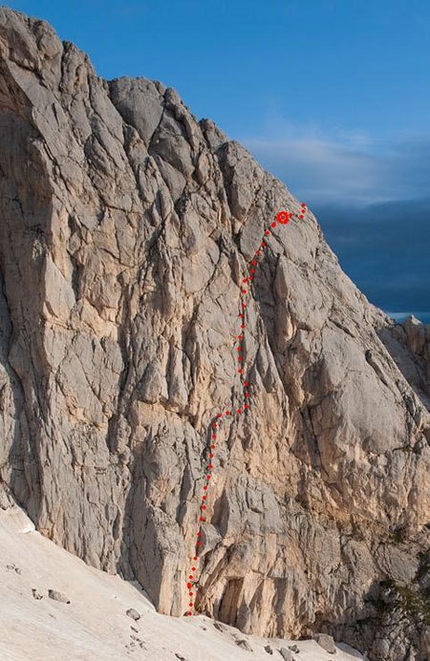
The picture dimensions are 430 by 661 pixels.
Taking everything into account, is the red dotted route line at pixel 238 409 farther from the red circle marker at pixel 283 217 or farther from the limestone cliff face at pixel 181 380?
the limestone cliff face at pixel 181 380

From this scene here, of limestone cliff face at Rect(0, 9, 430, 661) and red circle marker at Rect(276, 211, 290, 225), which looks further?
red circle marker at Rect(276, 211, 290, 225)

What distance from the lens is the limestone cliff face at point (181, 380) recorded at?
2645 centimetres

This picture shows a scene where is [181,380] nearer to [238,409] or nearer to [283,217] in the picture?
[238,409]

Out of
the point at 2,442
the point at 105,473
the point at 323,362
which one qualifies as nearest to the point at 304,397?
the point at 323,362

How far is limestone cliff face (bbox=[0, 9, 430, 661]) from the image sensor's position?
26453 millimetres

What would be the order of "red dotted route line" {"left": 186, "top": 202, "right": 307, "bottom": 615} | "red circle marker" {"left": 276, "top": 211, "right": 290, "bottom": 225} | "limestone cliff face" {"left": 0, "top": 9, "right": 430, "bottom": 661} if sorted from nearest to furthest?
"limestone cliff face" {"left": 0, "top": 9, "right": 430, "bottom": 661} < "red dotted route line" {"left": 186, "top": 202, "right": 307, "bottom": 615} < "red circle marker" {"left": 276, "top": 211, "right": 290, "bottom": 225}

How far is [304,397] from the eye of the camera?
30.3m

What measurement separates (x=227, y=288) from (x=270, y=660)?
37.1 ft

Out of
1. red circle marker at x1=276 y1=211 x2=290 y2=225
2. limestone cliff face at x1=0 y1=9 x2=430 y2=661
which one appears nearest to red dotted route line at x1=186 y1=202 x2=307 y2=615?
red circle marker at x1=276 y1=211 x2=290 y2=225

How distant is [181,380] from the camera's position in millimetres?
28141

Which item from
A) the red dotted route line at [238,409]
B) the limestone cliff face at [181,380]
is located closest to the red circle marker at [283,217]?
the red dotted route line at [238,409]

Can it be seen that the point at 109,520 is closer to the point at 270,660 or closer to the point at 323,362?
the point at 270,660

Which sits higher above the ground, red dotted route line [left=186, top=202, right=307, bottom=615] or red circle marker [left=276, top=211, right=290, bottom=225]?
red circle marker [left=276, top=211, right=290, bottom=225]

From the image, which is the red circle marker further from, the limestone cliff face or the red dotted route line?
the limestone cliff face
